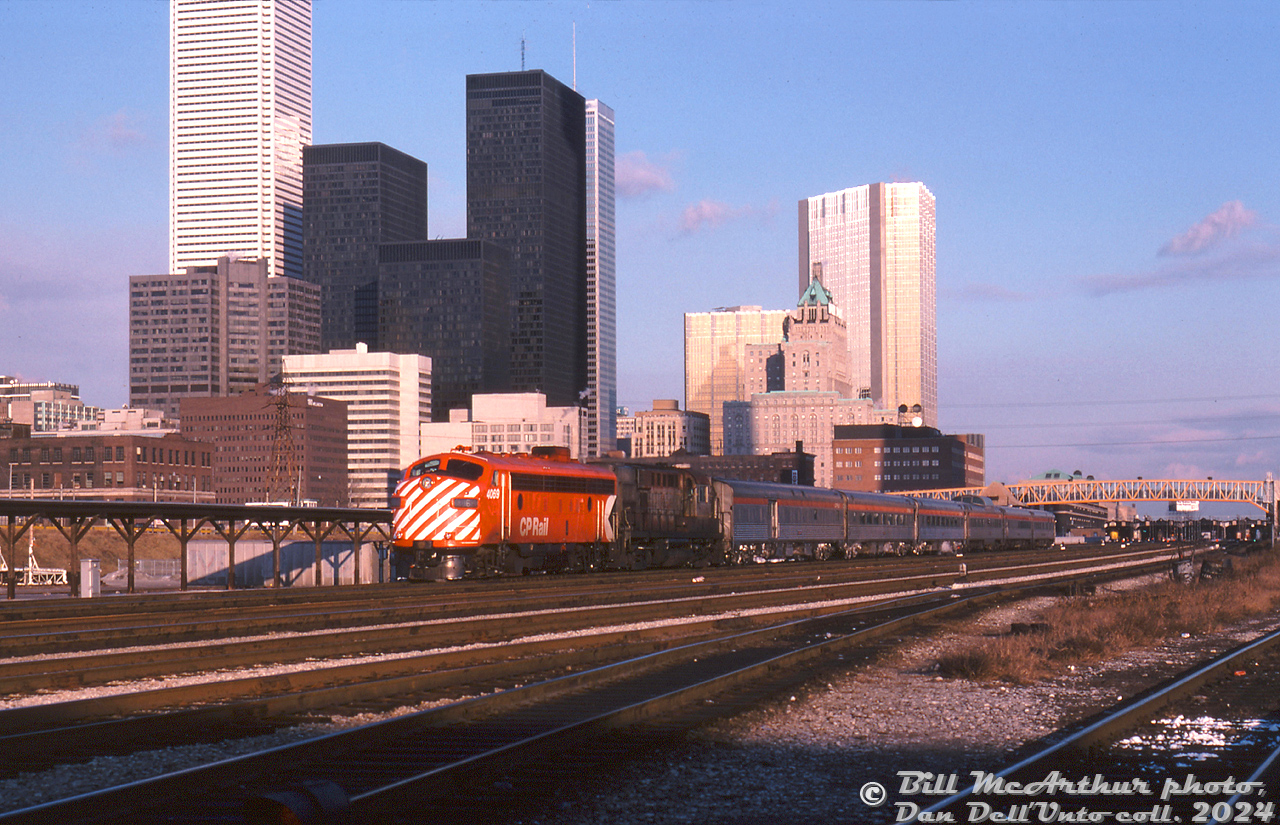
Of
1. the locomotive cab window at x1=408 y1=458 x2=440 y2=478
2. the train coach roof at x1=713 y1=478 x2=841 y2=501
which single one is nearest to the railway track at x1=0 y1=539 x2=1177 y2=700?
the locomotive cab window at x1=408 y1=458 x2=440 y2=478

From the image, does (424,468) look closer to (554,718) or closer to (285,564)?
(554,718)

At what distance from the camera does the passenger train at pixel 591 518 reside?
129 feet

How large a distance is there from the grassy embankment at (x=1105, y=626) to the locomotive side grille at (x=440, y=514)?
55.3 feet

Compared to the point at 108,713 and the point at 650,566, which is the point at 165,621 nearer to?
the point at 108,713

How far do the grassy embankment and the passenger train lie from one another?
1670 cm

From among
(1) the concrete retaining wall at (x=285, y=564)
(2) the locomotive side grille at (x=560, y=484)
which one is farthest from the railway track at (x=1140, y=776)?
(1) the concrete retaining wall at (x=285, y=564)

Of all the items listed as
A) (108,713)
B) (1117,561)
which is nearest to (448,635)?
(108,713)

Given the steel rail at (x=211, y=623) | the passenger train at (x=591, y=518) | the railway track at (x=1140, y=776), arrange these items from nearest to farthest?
the railway track at (x=1140, y=776), the steel rail at (x=211, y=623), the passenger train at (x=591, y=518)

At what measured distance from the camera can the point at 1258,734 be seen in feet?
43.4

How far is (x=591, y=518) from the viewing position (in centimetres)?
4534

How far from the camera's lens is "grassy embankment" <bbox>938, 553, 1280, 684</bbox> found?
18.2 metres

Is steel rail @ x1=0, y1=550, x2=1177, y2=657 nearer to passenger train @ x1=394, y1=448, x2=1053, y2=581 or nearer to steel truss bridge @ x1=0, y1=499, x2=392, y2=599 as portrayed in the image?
passenger train @ x1=394, y1=448, x2=1053, y2=581

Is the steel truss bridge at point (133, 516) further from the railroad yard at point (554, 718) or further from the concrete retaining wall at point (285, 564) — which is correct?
the railroad yard at point (554, 718)

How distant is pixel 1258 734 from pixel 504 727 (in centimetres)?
755
